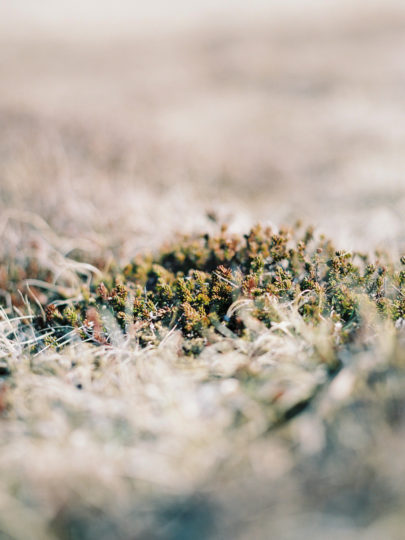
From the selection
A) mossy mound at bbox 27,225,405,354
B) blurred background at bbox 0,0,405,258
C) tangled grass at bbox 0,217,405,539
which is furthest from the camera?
blurred background at bbox 0,0,405,258

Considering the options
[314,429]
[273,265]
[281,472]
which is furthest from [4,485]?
[273,265]

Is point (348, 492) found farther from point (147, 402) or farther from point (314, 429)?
point (147, 402)

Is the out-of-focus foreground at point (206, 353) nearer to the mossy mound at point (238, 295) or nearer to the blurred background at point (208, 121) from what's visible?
the blurred background at point (208, 121)

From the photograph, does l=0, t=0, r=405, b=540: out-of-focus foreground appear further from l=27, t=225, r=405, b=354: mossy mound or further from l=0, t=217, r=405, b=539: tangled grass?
l=27, t=225, r=405, b=354: mossy mound

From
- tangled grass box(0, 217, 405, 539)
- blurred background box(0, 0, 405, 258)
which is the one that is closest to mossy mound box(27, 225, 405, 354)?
tangled grass box(0, 217, 405, 539)

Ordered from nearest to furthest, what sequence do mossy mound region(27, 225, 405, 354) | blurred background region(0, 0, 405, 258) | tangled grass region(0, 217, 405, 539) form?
1. tangled grass region(0, 217, 405, 539)
2. mossy mound region(27, 225, 405, 354)
3. blurred background region(0, 0, 405, 258)

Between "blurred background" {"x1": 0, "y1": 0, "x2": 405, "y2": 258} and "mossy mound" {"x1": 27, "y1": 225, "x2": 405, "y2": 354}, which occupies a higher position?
"blurred background" {"x1": 0, "y1": 0, "x2": 405, "y2": 258}
